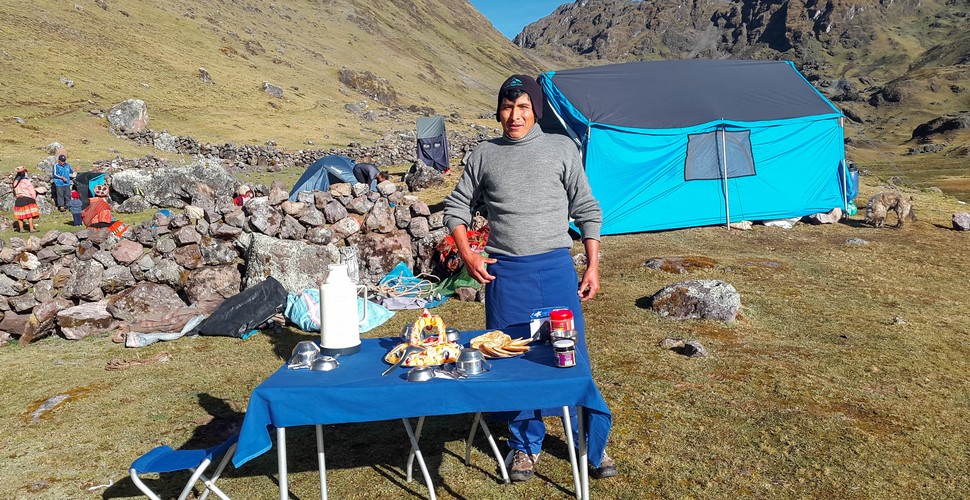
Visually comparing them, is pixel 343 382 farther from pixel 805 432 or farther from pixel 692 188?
pixel 692 188

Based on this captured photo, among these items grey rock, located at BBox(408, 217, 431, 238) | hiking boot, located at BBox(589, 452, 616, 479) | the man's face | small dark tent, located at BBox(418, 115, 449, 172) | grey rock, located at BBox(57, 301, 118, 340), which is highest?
small dark tent, located at BBox(418, 115, 449, 172)

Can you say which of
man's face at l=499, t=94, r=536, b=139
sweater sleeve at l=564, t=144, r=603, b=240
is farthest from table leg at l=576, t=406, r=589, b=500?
man's face at l=499, t=94, r=536, b=139

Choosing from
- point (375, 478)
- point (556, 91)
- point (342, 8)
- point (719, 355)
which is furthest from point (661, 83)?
point (342, 8)

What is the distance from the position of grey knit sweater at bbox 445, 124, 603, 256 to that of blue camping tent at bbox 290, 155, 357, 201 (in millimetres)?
14196

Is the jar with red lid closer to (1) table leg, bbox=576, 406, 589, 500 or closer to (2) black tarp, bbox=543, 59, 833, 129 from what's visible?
(1) table leg, bbox=576, 406, 589, 500

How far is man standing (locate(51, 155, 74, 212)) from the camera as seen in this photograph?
15.2 meters

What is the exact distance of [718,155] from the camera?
12133 millimetres

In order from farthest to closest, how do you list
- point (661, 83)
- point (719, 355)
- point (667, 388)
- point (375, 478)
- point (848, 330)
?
point (661, 83) → point (848, 330) → point (719, 355) → point (667, 388) → point (375, 478)

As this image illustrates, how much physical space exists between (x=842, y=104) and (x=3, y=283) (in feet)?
365

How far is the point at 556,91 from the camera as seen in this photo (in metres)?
12.3

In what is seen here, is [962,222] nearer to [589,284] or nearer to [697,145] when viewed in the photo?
[697,145]

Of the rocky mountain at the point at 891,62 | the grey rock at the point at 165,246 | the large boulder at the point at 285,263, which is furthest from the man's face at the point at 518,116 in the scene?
the rocky mountain at the point at 891,62

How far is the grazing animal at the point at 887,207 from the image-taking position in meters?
11.9

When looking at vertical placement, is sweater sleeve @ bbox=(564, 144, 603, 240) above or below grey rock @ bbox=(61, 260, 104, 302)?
above
